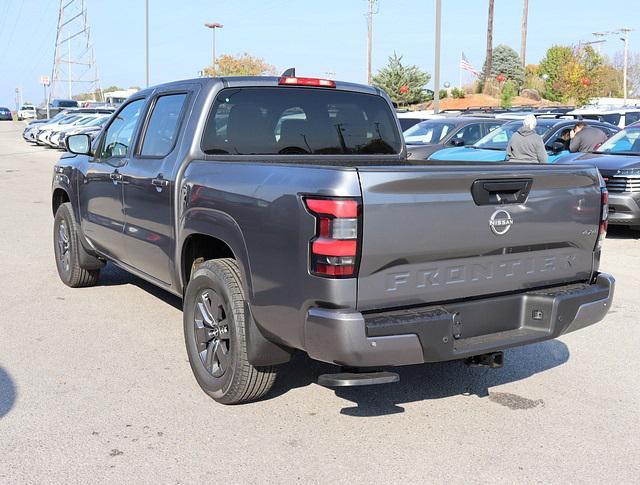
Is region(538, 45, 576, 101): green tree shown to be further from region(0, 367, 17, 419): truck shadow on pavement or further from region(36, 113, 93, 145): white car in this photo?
region(0, 367, 17, 419): truck shadow on pavement

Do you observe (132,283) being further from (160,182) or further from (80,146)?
(160,182)

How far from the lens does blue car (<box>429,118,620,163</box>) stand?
44.0 feet

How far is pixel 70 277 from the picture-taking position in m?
7.32

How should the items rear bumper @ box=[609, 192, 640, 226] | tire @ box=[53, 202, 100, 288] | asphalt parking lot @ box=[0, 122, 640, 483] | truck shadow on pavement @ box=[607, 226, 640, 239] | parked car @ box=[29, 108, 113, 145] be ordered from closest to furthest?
asphalt parking lot @ box=[0, 122, 640, 483], tire @ box=[53, 202, 100, 288], rear bumper @ box=[609, 192, 640, 226], truck shadow on pavement @ box=[607, 226, 640, 239], parked car @ box=[29, 108, 113, 145]

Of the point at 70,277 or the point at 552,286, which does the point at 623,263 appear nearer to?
the point at 552,286

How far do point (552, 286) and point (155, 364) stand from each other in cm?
272

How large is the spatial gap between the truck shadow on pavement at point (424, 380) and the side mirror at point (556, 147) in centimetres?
847

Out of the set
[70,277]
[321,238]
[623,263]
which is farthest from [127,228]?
[623,263]

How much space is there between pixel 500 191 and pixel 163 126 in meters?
2.65

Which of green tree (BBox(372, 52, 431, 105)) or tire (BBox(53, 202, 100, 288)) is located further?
green tree (BBox(372, 52, 431, 105))

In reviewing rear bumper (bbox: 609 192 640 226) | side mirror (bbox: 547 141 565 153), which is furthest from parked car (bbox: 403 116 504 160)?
rear bumper (bbox: 609 192 640 226)

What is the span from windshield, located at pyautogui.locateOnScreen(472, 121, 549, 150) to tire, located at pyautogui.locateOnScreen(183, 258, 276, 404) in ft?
33.8

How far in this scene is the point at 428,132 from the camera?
15.9 meters

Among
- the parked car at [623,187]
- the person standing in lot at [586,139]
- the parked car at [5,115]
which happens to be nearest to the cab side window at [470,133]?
the person standing in lot at [586,139]
